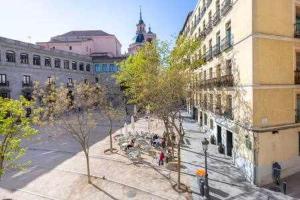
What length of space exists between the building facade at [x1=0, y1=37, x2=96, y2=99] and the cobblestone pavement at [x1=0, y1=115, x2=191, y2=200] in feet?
45.6

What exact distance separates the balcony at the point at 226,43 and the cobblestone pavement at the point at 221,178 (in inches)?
324

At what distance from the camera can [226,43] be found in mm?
19875

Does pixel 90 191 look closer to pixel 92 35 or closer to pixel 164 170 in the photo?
pixel 164 170

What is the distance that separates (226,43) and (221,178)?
964 centimetres

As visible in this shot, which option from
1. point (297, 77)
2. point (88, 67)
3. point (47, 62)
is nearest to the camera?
point (297, 77)

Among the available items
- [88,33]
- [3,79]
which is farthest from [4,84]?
[88,33]

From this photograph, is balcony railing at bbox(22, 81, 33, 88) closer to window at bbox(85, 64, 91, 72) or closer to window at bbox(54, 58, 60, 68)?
window at bbox(54, 58, 60, 68)

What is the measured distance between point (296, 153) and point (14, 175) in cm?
1818

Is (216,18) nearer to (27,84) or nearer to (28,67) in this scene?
(27,84)

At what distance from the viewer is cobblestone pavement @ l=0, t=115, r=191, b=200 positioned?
1447 cm

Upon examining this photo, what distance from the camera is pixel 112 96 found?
187 ft

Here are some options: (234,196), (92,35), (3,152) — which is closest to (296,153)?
(234,196)

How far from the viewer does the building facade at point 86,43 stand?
6681 centimetres

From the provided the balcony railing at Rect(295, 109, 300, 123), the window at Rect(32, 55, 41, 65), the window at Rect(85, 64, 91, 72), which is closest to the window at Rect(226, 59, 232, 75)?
the balcony railing at Rect(295, 109, 300, 123)
